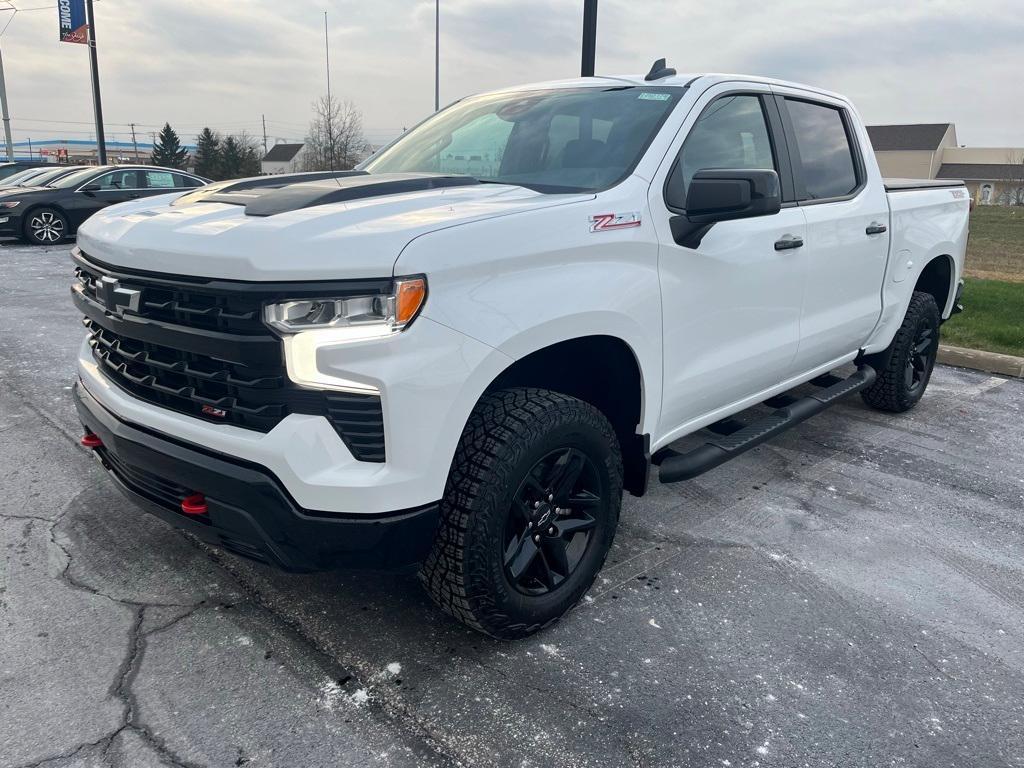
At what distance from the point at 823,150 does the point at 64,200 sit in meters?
13.0

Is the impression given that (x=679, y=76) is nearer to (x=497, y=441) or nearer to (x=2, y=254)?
(x=497, y=441)

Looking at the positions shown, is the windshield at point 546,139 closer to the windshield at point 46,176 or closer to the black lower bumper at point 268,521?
the black lower bumper at point 268,521

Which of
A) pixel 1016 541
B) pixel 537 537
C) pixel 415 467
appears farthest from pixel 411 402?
pixel 1016 541

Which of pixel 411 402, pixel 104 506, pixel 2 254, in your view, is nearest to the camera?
pixel 411 402

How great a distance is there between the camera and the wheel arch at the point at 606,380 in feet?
9.11

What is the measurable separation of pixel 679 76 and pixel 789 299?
1100mm

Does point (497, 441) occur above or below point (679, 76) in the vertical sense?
below

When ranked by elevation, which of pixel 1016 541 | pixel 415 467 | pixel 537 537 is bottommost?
pixel 1016 541

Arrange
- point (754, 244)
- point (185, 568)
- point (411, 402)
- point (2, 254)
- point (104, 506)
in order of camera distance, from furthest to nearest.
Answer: point (2, 254) < point (104, 506) < point (754, 244) < point (185, 568) < point (411, 402)

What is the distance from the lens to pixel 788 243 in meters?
3.52

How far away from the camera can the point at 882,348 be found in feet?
15.8

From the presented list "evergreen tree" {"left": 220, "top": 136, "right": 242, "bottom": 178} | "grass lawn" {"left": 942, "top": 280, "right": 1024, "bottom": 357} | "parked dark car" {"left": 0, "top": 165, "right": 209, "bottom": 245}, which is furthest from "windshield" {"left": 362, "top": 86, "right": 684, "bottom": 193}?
"evergreen tree" {"left": 220, "top": 136, "right": 242, "bottom": 178}

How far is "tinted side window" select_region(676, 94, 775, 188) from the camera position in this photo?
3180 millimetres

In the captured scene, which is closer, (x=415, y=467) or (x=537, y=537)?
(x=415, y=467)
